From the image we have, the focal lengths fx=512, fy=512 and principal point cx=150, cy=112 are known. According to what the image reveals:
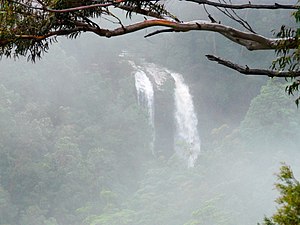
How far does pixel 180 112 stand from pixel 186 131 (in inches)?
30.7

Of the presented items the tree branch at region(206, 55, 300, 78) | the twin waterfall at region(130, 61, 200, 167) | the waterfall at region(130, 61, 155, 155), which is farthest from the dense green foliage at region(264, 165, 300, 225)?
the waterfall at region(130, 61, 155, 155)

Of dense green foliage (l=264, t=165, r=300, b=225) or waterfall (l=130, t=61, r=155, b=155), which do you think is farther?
waterfall (l=130, t=61, r=155, b=155)

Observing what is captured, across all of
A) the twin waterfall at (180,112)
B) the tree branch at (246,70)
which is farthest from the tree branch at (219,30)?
the twin waterfall at (180,112)

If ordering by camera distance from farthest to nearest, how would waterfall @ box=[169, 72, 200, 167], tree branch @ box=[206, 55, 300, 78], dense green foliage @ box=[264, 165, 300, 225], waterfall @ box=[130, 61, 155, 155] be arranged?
waterfall @ box=[130, 61, 155, 155], waterfall @ box=[169, 72, 200, 167], dense green foliage @ box=[264, 165, 300, 225], tree branch @ box=[206, 55, 300, 78]

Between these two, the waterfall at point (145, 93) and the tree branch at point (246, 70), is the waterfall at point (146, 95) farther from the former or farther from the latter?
A: the tree branch at point (246, 70)

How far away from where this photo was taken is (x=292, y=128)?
16.9m

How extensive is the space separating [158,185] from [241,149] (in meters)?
3.05

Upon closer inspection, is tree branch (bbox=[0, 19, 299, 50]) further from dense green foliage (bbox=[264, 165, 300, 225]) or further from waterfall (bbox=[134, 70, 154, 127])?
waterfall (bbox=[134, 70, 154, 127])

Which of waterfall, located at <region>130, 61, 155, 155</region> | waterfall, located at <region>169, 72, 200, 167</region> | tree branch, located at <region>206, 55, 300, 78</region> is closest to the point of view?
tree branch, located at <region>206, 55, 300, 78</region>

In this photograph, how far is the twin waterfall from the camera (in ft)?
61.0

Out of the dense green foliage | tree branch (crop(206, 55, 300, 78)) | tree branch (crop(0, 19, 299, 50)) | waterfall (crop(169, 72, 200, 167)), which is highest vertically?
waterfall (crop(169, 72, 200, 167))

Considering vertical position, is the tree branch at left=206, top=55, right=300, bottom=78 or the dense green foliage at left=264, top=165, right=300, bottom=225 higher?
the tree branch at left=206, top=55, right=300, bottom=78

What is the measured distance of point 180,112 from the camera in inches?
752

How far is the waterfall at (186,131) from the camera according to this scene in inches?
730
